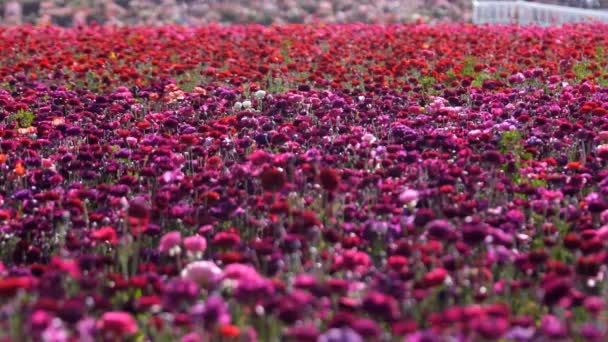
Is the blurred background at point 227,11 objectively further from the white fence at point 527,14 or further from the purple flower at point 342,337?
the purple flower at point 342,337

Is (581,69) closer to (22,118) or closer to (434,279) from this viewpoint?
(22,118)

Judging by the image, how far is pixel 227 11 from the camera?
23094 mm

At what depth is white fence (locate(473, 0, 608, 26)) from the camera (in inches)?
789

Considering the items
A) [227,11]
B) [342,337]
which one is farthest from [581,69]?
[227,11]

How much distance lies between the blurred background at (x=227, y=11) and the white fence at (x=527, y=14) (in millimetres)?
1578

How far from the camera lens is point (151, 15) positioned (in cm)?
2250

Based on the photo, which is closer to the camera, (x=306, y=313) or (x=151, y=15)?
(x=306, y=313)

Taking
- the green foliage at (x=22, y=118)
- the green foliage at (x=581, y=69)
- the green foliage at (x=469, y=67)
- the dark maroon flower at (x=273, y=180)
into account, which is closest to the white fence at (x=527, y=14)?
the green foliage at (x=469, y=67)

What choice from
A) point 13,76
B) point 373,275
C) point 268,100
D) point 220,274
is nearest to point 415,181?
point 373,275

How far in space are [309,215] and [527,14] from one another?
1806 centimetres

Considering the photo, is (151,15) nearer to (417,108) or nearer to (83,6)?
(83,6)

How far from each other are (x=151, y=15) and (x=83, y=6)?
166 cm

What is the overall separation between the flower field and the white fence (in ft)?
34.7

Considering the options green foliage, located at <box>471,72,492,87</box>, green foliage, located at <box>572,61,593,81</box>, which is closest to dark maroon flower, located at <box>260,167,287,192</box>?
green foliage, located at <box>471,72,492,87</box>
